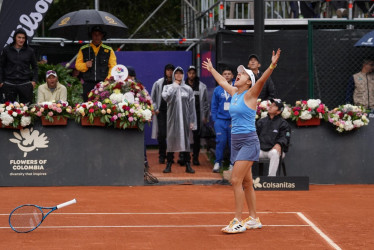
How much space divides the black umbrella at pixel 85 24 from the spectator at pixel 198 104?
5.52 feet

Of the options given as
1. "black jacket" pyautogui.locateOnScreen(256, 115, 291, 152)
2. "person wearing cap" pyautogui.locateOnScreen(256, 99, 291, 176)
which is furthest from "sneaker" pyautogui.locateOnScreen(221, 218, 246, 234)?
"black jacket" pyautogui.locateOnScreen(256, 115, 291, 152)

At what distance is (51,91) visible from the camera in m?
14.2

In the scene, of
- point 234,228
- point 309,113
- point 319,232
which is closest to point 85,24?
point 309,113

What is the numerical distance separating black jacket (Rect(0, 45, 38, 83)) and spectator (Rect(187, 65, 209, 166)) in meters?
3.52

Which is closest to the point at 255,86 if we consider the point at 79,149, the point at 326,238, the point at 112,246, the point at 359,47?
the point at 326,238

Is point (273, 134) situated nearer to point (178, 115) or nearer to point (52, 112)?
point (178, 115)

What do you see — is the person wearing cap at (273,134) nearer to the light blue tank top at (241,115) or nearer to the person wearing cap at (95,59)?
the person wearing cap at (95,59)

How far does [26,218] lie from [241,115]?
8.90 ft

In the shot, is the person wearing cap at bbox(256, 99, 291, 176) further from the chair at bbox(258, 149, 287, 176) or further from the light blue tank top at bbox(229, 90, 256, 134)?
the light blue tank top at bbox(229, 90, 256, 134)

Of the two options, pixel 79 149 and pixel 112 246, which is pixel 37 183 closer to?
pixel 79 149

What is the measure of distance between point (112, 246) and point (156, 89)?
26.1ft

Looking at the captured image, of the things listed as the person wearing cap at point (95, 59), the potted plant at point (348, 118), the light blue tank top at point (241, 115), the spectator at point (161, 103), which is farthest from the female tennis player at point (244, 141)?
the spectator at point (161, 103)

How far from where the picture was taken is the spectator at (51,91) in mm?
14062

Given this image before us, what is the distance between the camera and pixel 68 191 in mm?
12586
